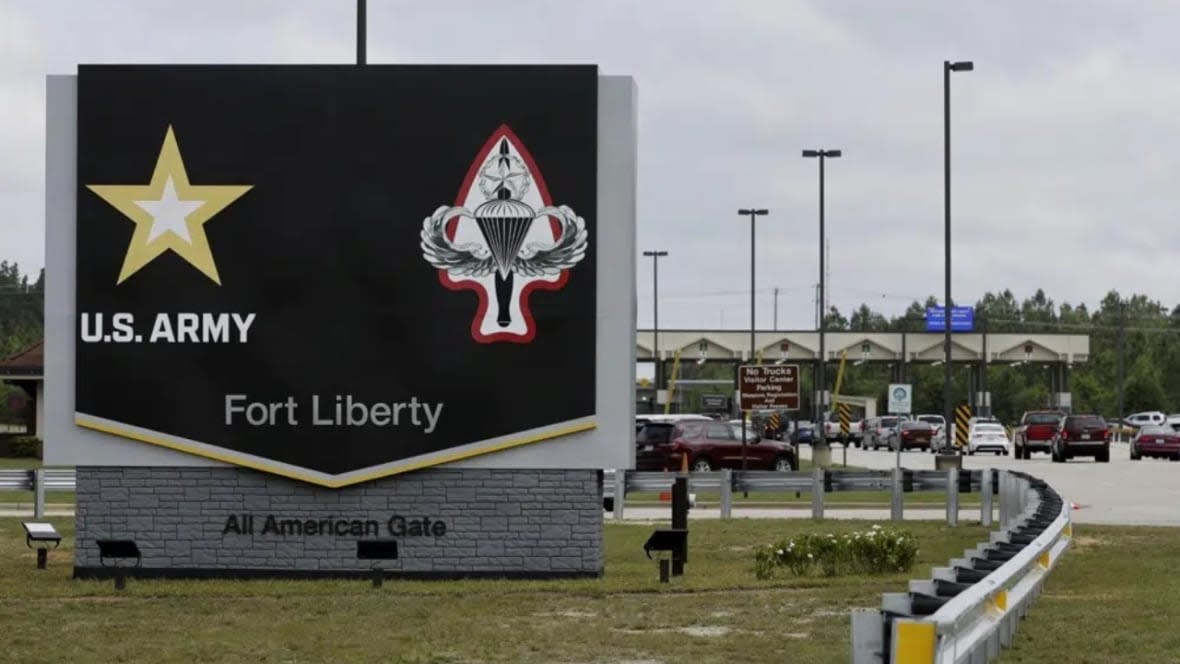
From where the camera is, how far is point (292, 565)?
2216 cm

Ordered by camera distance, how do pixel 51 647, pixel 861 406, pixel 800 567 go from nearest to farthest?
pixel 51 647 → pixel 800 567 → pixel 861 406

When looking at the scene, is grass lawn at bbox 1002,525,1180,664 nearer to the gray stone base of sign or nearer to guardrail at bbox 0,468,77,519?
the gray stone base of sign

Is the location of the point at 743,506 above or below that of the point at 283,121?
below

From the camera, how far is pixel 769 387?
49.5 metres

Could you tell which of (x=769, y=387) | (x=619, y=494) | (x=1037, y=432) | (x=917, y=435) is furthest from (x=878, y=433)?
(x=619, y=494)

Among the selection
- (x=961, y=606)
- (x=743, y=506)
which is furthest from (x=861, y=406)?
(x=961, y=606)

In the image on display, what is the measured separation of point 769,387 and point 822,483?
1455cm

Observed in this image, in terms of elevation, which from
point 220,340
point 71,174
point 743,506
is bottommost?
point 743,506

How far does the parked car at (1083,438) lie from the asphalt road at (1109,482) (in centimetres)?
52

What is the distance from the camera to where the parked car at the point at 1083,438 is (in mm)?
70125

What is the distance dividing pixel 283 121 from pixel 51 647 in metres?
7.69

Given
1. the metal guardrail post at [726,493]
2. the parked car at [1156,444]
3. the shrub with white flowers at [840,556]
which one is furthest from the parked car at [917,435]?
the shrub with white flowers at [840,556]

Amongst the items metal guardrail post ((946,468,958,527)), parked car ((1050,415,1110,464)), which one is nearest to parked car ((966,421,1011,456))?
parked car ((1050,415,1110,464))

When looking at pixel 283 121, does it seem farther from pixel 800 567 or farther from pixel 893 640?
pixel 893 640
